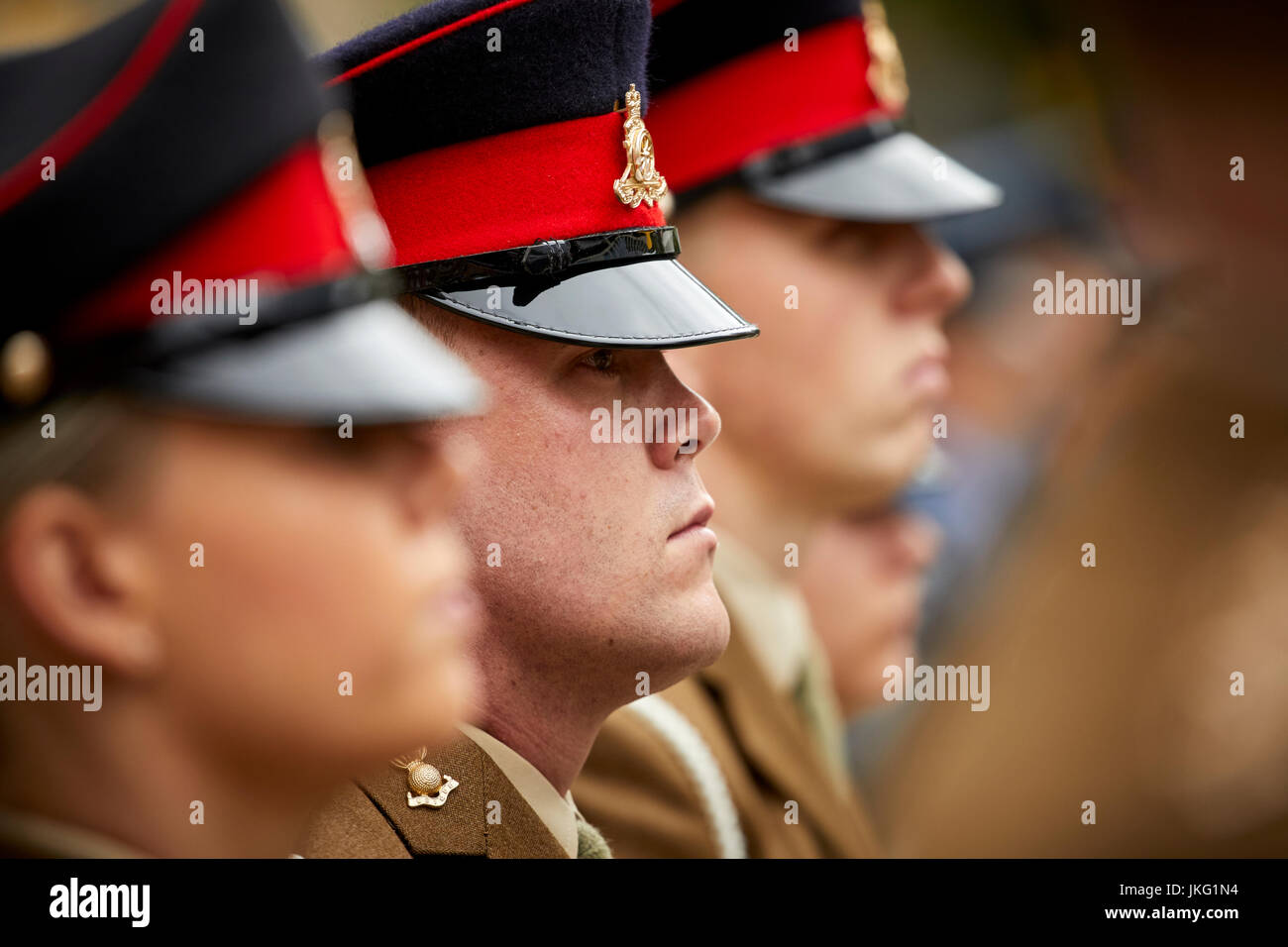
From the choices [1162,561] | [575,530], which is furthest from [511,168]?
[1162,561]

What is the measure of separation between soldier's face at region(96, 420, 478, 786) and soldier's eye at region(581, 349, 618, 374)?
0.62 metres

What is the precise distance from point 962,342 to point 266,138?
15.3ft

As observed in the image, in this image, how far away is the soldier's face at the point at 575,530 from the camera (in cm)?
204

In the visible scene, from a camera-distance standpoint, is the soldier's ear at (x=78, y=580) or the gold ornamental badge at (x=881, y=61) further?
the gold ornamental badge at (x=881, y=61)

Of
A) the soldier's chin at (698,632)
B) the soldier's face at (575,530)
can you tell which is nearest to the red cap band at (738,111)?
the soldier's face at (575,530)

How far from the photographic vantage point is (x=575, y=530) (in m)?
2.04

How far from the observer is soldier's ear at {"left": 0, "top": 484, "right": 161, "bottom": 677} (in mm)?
1346

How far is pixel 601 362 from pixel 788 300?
1.14m

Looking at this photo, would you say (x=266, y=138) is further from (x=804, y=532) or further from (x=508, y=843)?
(x=804, y=532)

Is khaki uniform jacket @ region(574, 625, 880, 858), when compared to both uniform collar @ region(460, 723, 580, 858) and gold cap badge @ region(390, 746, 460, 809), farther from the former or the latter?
gold cap badge @ region(390, 746, 460, 809)

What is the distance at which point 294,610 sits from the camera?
1.42 meters

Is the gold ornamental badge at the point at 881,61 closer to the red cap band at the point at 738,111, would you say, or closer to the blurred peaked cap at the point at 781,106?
the blurred peaked cap at the point at 781,106

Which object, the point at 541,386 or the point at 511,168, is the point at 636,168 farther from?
the point at 541,386
